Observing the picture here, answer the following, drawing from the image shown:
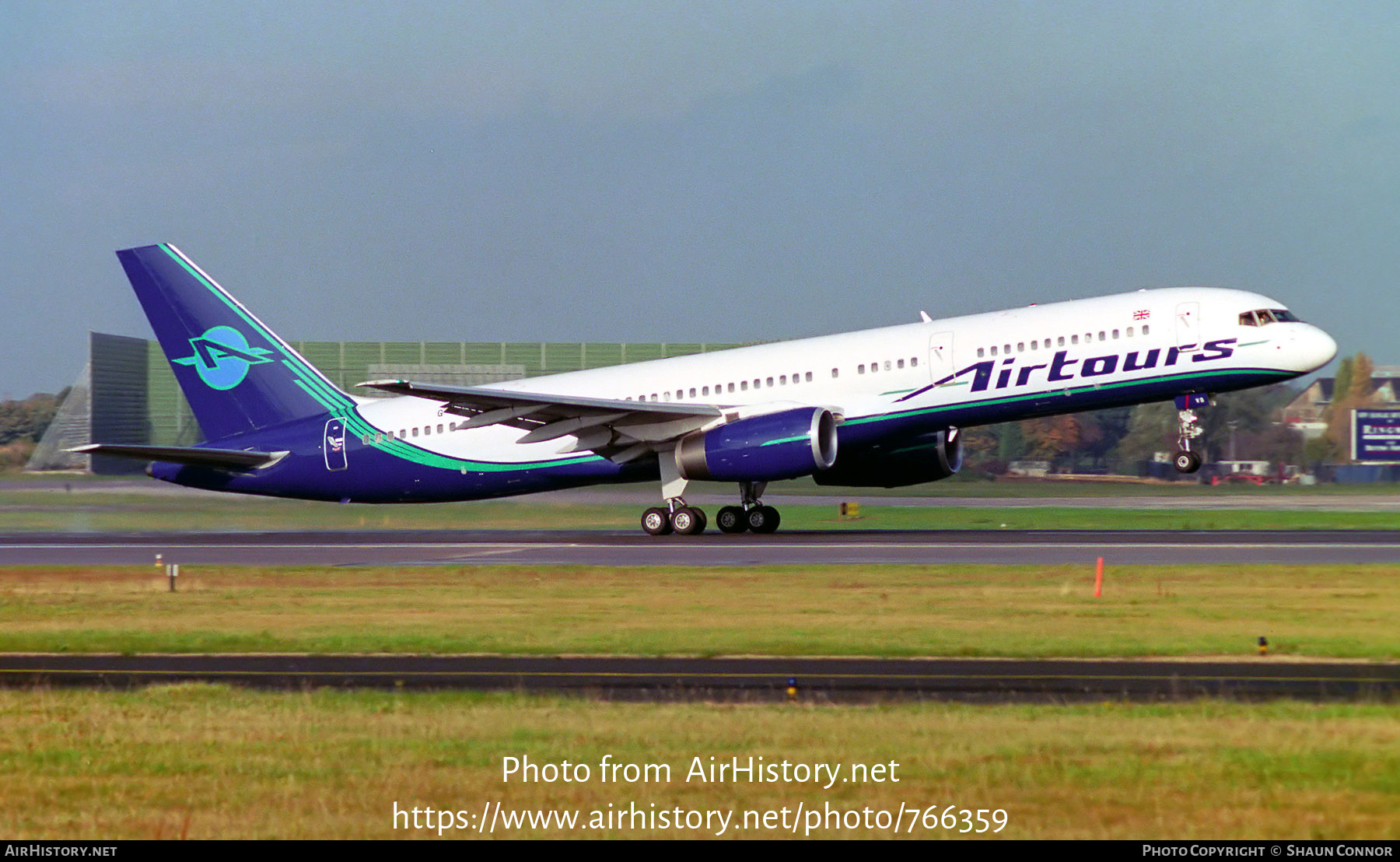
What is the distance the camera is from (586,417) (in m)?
37.0

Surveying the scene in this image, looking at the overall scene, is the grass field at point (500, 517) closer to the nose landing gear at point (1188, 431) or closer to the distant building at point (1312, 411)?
the nose landing gear at point (1188, 431)

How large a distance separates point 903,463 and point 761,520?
4117mm

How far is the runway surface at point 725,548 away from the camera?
2961 centimetres

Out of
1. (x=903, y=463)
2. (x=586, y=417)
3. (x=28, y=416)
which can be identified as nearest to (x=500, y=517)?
(x=586, y=417)

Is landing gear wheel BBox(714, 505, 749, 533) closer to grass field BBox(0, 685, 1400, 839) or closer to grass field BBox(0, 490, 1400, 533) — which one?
grass field BBox(0, 490, 1400, 533)

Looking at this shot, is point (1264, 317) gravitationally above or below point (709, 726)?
above

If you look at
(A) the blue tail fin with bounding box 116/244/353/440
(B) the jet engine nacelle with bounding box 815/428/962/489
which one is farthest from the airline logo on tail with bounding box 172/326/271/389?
(B) the jet engine nacelle with bounding box 815/428/962/489

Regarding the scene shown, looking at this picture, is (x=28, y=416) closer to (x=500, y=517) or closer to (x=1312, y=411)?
(x=500, y=517)

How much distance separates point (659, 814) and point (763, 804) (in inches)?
27.1

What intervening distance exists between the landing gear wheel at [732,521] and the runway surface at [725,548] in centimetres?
49

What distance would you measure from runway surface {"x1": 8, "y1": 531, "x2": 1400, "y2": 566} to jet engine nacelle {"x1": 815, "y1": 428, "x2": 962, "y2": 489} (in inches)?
58.0

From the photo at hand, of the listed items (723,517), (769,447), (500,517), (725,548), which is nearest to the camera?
(725,548)

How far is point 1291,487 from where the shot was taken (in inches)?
2621

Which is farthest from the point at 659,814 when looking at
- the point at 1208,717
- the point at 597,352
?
the point at 597,352
